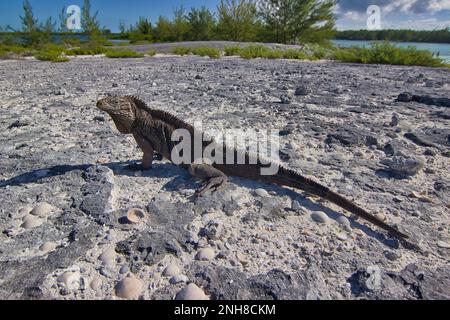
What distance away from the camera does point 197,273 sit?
1.63 metres

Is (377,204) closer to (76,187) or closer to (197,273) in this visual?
(197,273)

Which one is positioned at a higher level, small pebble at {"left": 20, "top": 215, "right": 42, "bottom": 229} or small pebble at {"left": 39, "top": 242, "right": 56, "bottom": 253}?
small pebble at {"left": 20, "top": 215, "right": 42, "bottom": 229}

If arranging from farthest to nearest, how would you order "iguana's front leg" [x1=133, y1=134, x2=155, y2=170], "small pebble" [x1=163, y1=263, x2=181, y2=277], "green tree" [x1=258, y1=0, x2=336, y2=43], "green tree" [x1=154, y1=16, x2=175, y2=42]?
"green tree" [x1=154, y1=16, x2=175, y2=42], "green tree" [x1=258, y1=0, x2=336, y2=43], "iguana's front leg" [x1=133, y1=134, x2=155, y2=170], "small pebble" [x1=163, y1=263, x2=181, y2=277]

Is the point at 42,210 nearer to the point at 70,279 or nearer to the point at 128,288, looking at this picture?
the point at 70,279

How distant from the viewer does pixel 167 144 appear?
2922 mm

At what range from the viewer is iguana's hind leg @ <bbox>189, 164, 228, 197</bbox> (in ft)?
8.35

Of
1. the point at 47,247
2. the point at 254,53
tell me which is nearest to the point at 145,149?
the point at 47,247

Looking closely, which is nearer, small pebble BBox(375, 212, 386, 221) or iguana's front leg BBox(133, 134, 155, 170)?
small pebble BBox(375, 212, 386, 221)

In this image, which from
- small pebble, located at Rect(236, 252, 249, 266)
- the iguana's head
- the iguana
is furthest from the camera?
the iguana's head

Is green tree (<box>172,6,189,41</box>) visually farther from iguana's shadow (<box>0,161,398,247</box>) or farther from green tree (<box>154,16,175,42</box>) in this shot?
iguana's shadow (<box>0,161,398,247</box>)

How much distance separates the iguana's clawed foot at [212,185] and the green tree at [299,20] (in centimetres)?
3467

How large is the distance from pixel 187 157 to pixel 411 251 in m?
1.93

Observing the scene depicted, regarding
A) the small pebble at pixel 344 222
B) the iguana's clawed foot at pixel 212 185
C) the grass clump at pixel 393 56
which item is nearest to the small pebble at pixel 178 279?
the iguana's clawed foot at pixel 212 185

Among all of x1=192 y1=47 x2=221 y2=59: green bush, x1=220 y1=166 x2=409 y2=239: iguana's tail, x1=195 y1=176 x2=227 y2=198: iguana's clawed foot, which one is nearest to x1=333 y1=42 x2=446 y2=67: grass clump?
x1=192 y1=47 x2=221 y2=59: green bush
